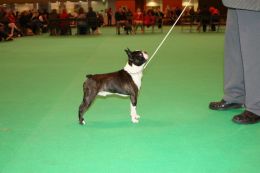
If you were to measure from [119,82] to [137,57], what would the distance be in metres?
0.39

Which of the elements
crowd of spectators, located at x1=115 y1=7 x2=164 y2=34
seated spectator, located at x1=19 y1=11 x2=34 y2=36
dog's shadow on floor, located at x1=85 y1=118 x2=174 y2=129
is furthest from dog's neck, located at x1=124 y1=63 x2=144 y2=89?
seated spectator, located at x1=19 y1=11 x2=34 y2=36

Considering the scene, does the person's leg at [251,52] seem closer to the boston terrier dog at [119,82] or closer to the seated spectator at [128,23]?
the boston terrier dog at [119,82]

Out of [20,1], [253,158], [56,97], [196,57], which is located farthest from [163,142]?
[20,1]

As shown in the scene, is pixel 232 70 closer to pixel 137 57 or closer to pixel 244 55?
pixel 244 55

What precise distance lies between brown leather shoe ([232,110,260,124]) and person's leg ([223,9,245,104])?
59cm

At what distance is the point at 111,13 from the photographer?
3419 cm

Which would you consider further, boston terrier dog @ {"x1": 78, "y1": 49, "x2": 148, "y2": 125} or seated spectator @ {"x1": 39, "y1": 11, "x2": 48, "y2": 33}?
seated spectator @ {"x1": 39, "y1": 11, "x2": 48, "y2": 33}

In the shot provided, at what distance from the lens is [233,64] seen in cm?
489

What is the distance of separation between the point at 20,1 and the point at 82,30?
1228 cm

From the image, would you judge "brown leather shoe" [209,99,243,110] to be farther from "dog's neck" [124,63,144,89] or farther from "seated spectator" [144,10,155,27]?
"seated spectator" [144,10,155,27]

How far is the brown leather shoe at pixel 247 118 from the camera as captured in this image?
171 inches

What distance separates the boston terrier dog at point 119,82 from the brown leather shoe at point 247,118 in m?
1.34

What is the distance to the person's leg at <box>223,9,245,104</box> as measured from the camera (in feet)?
15.8

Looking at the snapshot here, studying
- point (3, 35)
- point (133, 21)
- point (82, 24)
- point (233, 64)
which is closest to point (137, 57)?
point (233, 64)
